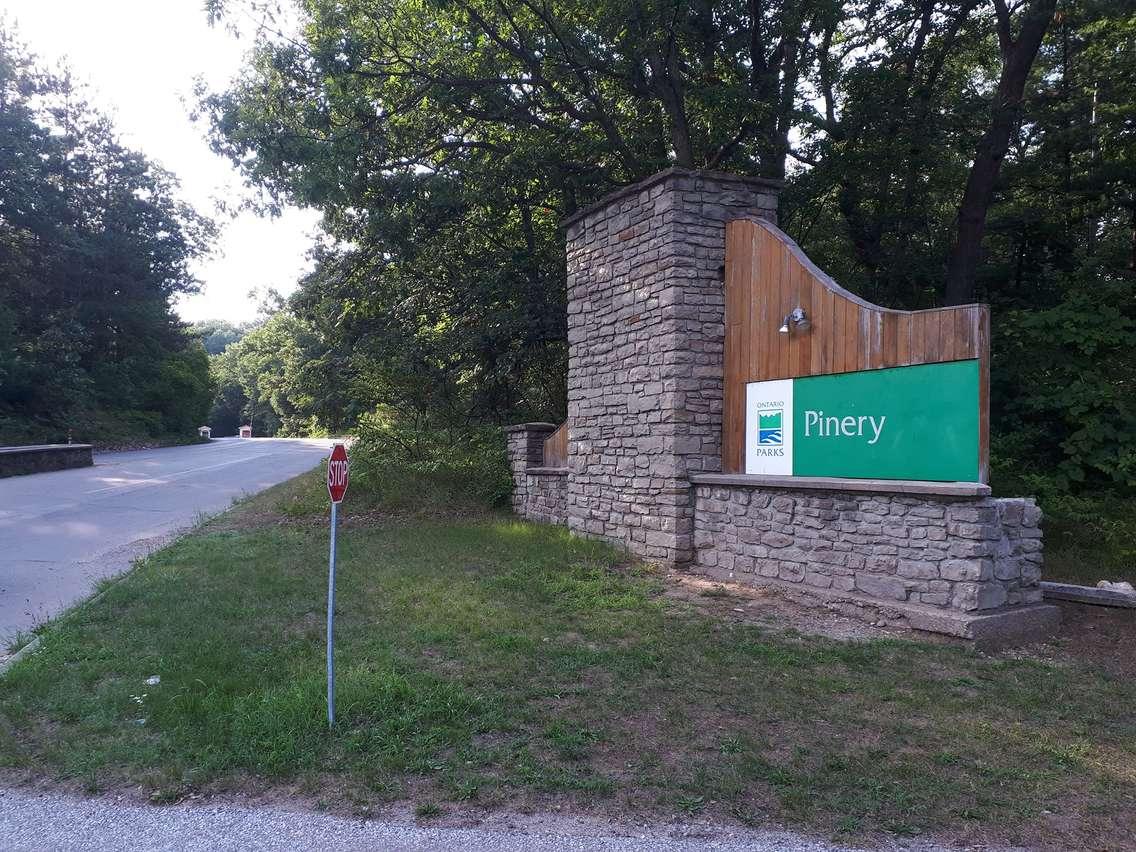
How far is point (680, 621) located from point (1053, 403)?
726 cm

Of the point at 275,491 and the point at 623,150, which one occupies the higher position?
the point at 623,150

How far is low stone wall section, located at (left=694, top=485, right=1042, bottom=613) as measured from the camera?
6344 millimetres

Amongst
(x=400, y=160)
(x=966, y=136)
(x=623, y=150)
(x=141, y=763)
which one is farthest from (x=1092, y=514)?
(x=400, y=160)

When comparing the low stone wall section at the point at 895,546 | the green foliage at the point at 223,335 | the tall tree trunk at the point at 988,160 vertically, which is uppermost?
the green foliage at the point at 223,335

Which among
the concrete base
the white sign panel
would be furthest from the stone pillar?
the concrete base

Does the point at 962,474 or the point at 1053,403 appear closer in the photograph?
the point at 962,474

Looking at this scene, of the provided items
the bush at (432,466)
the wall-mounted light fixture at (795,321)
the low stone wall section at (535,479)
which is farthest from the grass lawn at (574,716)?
the bush at (432,466)

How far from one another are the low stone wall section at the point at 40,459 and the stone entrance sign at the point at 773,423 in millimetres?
15729

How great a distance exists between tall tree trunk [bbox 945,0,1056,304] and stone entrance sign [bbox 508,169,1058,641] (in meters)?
4.96

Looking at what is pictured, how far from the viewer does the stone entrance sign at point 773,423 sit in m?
6.47

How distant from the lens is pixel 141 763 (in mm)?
4219

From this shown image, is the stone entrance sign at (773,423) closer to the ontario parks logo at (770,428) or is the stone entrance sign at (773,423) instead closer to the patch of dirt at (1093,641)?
the ontario parks logo at (770,428)

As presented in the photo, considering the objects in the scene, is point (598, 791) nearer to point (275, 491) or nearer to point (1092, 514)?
point (1092, 514)

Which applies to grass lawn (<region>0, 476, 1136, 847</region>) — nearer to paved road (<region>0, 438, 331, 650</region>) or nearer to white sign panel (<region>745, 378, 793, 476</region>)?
paved road (<region>0, 438, 331, 650</region>)
